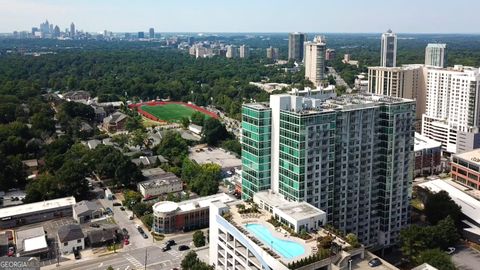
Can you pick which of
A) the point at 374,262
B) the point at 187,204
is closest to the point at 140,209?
the point at 187,204

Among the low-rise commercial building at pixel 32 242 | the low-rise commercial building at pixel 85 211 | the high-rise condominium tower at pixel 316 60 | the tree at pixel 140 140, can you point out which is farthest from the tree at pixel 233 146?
the high-rise condominium tower at pixel 316 60

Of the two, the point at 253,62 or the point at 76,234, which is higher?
the point at 253,62

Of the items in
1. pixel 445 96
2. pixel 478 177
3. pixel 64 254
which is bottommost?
pixel 64 254

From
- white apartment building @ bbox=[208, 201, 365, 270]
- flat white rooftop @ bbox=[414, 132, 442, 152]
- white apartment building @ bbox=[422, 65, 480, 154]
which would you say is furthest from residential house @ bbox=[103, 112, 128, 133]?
white apartment building @ bbox=[208, 201, 365, 270]

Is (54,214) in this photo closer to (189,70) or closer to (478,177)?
(478,177)

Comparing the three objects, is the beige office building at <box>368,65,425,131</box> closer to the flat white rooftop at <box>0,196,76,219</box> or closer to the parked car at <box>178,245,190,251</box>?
the parked car at <box>178,245,190,251</box>

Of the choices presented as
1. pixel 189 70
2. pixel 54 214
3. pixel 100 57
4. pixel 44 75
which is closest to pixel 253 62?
pixel 189 70

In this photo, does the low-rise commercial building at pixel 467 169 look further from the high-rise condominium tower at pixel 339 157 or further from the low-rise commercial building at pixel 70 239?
A: the low-rise commercial building at pixel 70 239
